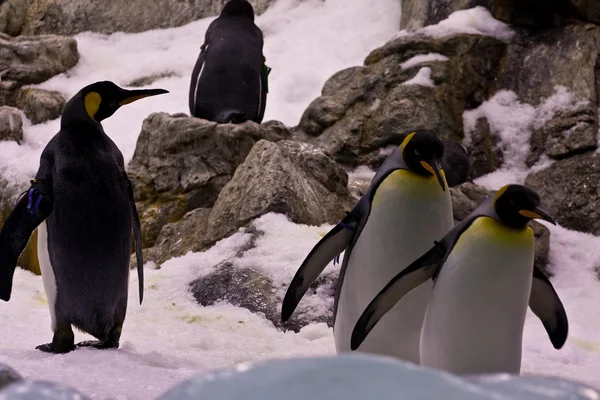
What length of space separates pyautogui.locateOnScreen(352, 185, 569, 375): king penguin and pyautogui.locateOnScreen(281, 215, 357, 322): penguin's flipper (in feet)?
1.29

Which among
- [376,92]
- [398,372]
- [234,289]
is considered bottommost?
[234,289]

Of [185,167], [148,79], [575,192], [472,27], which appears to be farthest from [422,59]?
[148,79]

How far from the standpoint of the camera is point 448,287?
251 centimetres

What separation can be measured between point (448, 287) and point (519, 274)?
21 cm

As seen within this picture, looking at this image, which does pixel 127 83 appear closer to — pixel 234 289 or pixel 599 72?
pixel 599 72

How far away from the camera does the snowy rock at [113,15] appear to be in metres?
11.0

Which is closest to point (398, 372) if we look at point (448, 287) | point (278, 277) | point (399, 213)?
point (448, 287)

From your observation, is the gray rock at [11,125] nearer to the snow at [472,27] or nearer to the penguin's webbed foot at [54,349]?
the snow at [472,27]

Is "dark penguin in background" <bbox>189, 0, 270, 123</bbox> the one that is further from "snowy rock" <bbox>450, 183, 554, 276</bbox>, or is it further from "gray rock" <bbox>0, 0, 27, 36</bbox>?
"gray rock" <bbox>0, 0, 27, 36</bbox>

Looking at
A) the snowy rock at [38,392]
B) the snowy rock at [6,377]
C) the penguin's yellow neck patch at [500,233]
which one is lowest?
the snowy rock at [6,377]

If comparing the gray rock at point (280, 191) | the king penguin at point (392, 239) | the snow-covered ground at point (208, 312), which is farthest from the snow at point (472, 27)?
the king penguin at point (392, 239)

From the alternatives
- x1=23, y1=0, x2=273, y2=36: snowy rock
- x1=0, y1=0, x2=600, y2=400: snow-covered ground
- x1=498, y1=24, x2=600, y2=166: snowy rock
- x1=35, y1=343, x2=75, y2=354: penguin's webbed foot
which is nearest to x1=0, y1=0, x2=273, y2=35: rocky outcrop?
x1=23, y1=0, x2=273, y2=36: snowy rock

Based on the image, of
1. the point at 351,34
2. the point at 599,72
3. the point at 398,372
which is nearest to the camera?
the point at 398,372

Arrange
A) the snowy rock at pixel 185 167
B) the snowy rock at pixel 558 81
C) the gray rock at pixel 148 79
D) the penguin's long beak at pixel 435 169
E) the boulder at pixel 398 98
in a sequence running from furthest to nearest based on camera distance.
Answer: the gray rock at pixel 148 79 → the boulder at pixel 398 98 → the snowy rock at pixel 558 81 → the snowy rock at pixel 185 167 → the penguin's long beak at pixel 435 169
